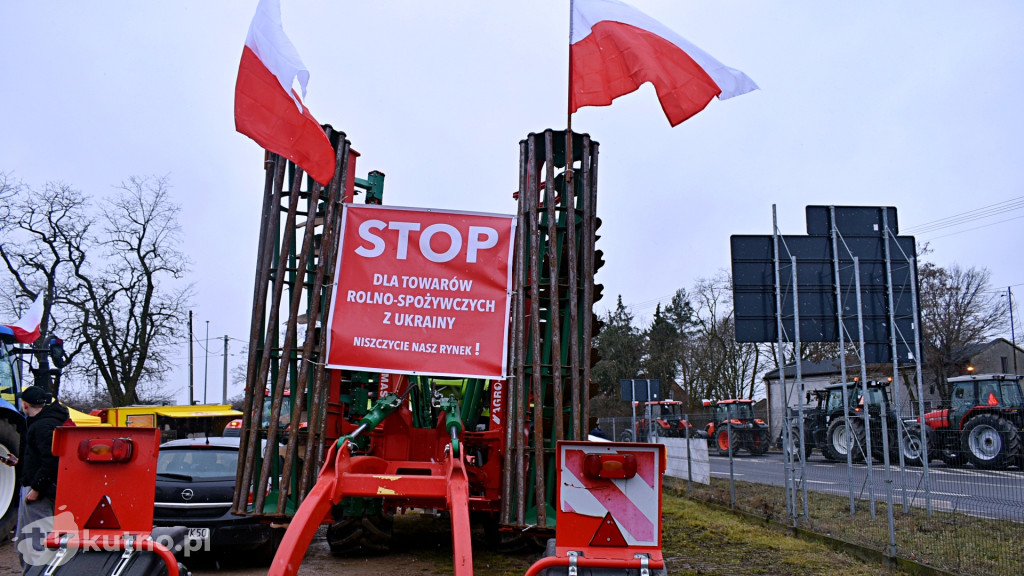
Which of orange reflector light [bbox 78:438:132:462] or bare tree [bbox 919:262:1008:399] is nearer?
orange reflector light [bbox 78:438:132:462]

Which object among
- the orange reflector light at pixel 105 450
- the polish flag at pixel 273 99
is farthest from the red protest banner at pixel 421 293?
the orange reflector light at pixel 105 450

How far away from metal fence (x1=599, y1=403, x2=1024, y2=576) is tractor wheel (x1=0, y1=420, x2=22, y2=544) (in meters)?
9.50

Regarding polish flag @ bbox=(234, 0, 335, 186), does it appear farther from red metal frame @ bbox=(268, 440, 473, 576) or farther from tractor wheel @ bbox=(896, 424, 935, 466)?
tractor wheel @ bbox=(896, 424, 935, 466)

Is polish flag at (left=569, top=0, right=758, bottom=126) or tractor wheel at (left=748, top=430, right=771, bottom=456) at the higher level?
polish flag at (left=569, top=0, right=758, bottom=126)

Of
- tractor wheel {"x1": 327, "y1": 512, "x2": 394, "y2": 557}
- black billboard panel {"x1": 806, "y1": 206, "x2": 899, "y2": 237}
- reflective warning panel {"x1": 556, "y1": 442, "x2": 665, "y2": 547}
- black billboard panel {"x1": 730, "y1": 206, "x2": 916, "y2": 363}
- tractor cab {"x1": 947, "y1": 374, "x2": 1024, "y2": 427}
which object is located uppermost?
black billboard panel {"x1": 806, "y1": 206, "x2": 899, "y2": 237}

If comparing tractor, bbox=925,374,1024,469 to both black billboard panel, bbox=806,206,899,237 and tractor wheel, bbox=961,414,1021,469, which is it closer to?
tractor wheel, bbox=961,414,1021,469

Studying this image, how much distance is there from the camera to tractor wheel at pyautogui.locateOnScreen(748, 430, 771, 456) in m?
20.8

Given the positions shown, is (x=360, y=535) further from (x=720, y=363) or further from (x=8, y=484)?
(x=720, y=363)

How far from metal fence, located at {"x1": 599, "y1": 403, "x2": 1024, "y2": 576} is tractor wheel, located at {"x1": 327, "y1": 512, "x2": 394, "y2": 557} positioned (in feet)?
16.5

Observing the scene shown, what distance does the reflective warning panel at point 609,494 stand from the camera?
4.42m

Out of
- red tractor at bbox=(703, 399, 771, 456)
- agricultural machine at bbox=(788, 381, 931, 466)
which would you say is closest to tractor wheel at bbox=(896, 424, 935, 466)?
agricultural machine at bbox=(788, 381, 931, 466)

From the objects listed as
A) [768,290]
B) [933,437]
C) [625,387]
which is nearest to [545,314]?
[768,290]

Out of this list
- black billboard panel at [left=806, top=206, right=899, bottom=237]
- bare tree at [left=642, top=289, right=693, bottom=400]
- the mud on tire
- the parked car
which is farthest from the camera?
bare tree at [left=642, top=289, right=693, bottom=400]

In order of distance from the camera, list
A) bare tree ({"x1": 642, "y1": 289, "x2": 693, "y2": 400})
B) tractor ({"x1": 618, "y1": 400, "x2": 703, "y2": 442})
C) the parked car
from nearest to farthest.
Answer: the parked car < tractor ({"x1": 618, "y1": 400, "x2": 703, "y2": 442}) < bare tree ({"x1": 642, "y1": 289, "x2": 693, "y2": 400})
